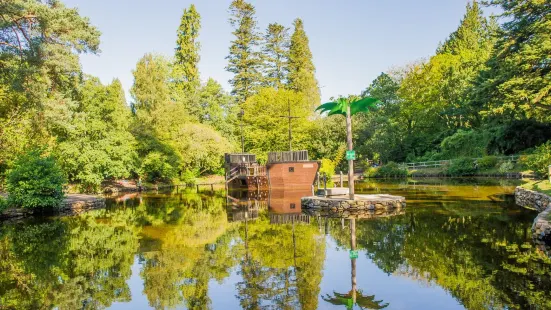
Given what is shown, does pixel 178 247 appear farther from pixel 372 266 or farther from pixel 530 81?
pixel 530 81

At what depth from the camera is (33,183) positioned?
1878 cm

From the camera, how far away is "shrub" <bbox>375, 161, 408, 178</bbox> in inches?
1700

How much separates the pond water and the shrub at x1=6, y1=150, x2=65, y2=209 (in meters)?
3.59

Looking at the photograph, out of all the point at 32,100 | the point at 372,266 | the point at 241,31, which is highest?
the point at 241,31

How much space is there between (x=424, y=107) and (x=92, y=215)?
3963 cm

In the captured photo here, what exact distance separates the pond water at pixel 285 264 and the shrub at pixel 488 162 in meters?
22.8

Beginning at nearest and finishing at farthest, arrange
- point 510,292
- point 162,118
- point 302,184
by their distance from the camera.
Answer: point 510,292 → point 302,184 → point 162,118

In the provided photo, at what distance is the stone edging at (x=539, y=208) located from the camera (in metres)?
9.83

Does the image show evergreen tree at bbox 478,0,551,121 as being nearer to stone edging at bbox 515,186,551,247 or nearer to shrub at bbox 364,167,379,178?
stone edging at bbox 515,186,551,247

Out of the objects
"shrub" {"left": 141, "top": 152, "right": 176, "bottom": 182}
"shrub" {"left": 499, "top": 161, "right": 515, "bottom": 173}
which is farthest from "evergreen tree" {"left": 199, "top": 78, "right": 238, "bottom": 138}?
"shrub" {"left": 499, "top": 161, "right": 515, "bottom": 173}

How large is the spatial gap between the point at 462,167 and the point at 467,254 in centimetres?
3176

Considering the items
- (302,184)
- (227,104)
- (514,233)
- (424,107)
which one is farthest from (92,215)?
(424,107)

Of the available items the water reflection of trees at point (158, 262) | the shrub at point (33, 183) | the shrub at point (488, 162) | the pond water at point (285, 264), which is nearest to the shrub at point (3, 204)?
the shrub at point (33, 183)

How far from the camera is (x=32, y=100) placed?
19.0 m
